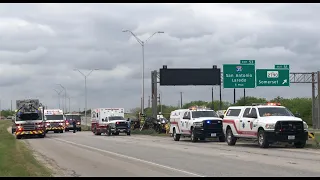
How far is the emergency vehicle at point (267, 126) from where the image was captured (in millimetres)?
23500

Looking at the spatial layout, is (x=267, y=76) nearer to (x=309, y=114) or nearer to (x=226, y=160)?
(x=226, y=160)

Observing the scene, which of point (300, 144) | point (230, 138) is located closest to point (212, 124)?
point (230, 138)

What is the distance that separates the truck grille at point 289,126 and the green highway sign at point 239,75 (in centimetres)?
2351

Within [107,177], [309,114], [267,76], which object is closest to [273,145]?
[107,177]

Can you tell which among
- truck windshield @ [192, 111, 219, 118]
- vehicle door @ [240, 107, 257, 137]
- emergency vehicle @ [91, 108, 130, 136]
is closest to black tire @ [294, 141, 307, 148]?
vehicle door @ [240, 107, 257, 137]

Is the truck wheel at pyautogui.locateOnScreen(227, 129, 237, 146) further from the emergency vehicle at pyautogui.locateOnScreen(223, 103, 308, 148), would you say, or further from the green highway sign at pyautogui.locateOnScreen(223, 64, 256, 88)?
the green highway sign at pyautogui.locateOnScreen(223, 64, 256, 88)

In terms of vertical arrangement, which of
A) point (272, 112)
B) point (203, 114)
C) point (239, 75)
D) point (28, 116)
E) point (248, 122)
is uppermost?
point (239, 75)

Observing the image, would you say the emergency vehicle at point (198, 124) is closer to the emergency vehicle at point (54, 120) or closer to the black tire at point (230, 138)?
the black tire at point (230, 138)

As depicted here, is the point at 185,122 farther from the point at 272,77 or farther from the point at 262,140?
the point at 272,77

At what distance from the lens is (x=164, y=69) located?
5553 centimetres

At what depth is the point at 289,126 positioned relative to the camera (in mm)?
23578

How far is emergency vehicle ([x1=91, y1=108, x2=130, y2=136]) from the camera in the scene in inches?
1897

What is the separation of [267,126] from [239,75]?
2387 cm

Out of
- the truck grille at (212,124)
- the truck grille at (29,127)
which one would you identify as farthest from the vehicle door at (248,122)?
the truck grille at (29,127)
